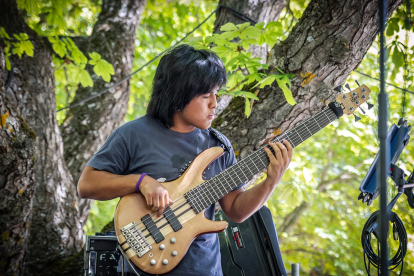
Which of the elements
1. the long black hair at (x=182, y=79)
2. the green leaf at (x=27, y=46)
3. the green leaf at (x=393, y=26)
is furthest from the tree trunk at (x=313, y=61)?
the green leaf at (x=27, y=46)

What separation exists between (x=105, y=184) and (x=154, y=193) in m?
0.22

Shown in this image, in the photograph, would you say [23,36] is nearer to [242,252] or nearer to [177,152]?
[177,152]

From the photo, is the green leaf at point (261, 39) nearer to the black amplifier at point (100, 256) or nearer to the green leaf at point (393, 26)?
the green leaf at point (393, 26)

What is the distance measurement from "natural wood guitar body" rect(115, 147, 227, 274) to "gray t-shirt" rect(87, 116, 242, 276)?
1.5 inches

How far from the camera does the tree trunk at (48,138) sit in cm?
191

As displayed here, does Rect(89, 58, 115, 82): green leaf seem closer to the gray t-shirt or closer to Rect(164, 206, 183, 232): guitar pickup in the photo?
the gray t-shirt

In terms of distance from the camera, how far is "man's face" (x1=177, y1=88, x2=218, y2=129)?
1.61m

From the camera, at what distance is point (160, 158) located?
1.54 metres

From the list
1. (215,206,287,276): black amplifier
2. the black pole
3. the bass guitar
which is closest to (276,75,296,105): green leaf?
the bass guitar

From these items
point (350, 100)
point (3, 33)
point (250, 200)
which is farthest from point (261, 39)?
point (3, 33)

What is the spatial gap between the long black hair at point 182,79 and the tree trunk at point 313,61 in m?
0.52

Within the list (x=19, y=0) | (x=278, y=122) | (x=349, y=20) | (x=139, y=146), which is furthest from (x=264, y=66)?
(x=19, y=0)

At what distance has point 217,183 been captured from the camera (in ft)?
5.39

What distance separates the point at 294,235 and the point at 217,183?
27.7 ft
